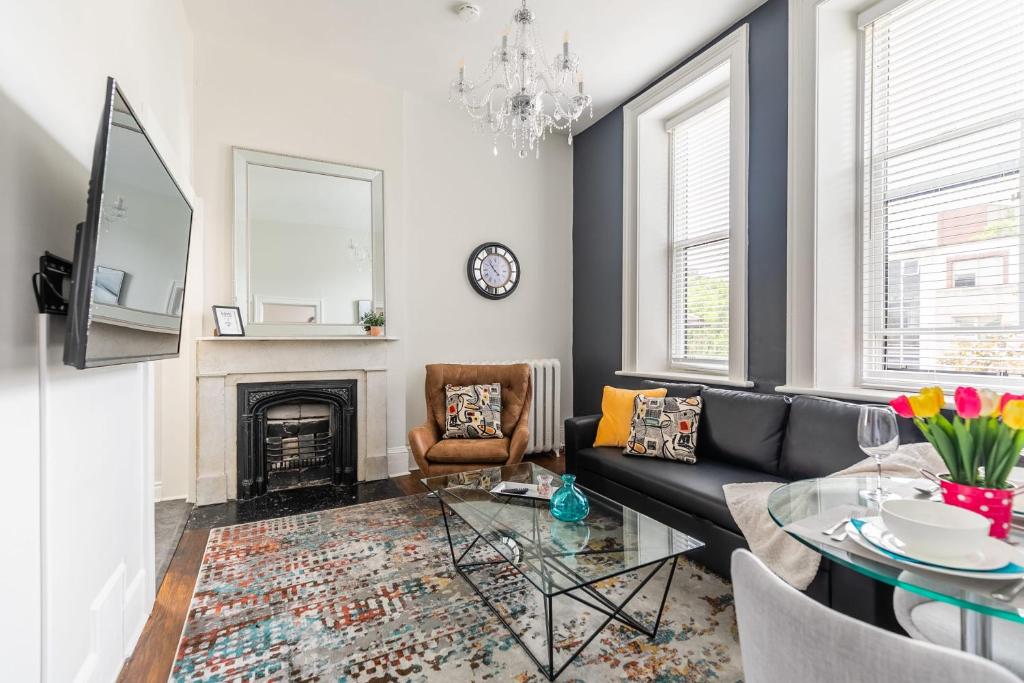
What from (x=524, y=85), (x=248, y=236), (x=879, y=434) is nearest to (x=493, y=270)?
(x=248, y=236)

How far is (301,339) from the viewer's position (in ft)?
11.8

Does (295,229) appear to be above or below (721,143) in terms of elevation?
below

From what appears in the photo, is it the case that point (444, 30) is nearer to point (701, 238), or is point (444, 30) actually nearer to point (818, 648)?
point (701, 238)

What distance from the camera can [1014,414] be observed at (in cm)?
95

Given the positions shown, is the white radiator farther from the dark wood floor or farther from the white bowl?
the white bowl

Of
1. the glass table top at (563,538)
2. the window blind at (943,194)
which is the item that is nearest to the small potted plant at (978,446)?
the glass table top at (563,538)

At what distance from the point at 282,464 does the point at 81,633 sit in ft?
7.65

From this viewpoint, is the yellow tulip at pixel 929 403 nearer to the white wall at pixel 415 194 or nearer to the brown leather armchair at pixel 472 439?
the brown leather armchair at pixel 472 439

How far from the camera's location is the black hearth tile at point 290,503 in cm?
307

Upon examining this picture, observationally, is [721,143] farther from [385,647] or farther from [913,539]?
[385,647]

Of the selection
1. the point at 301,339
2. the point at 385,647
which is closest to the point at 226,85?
the point at 301,339

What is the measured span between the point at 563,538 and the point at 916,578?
3.52 ft

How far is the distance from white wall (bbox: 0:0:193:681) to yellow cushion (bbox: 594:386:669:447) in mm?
2437

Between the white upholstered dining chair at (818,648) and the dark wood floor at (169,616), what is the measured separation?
1880 mm
